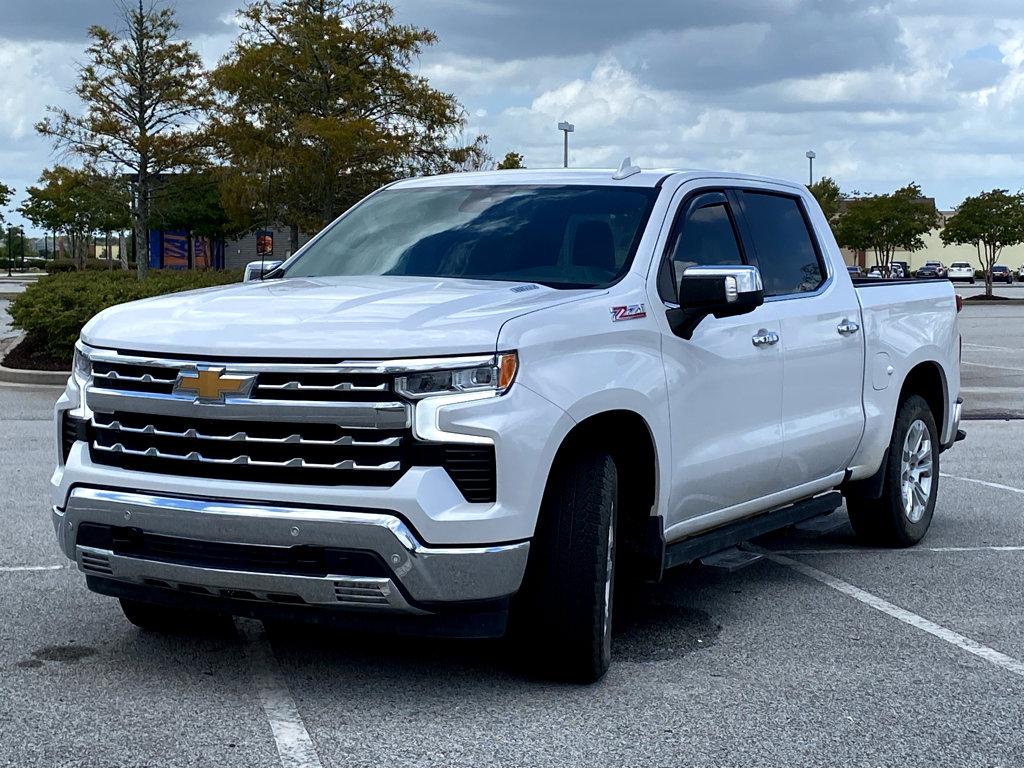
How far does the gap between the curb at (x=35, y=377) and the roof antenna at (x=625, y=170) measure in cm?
1315

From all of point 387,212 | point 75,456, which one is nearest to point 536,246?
point 387,212

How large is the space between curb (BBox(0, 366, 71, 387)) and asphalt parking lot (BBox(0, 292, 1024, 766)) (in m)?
11.2

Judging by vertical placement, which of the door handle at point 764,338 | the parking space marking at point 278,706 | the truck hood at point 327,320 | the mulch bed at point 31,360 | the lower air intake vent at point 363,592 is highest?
the truck hood at point 327,320

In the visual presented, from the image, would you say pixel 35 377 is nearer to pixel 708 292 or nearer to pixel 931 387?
pixel 931 387

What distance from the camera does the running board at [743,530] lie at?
19.4 ft

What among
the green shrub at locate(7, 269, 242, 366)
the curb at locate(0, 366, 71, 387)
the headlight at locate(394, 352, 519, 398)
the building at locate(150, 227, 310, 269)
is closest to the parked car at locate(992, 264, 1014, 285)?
the building at locate(150, 227, 310, 269)

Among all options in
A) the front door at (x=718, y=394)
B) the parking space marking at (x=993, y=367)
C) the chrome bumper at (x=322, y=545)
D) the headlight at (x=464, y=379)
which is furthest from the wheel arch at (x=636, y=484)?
the parking space marking at (x=993, y=367)

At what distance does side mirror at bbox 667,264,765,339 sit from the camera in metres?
5.58

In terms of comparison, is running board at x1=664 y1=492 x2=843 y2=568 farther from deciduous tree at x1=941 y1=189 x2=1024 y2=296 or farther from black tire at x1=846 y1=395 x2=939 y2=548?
deciduous tree at x1=941 y1=189 x2=1024 y2=296

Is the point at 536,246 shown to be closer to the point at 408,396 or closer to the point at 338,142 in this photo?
the point at 408,396

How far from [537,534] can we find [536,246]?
1.57 metres

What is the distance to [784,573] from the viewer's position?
24.2ft

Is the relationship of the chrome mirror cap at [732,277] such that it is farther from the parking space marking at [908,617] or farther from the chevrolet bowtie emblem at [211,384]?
the chevrolet bowtie emblem at [211,384]

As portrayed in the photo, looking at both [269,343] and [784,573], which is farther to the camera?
[784,573]
